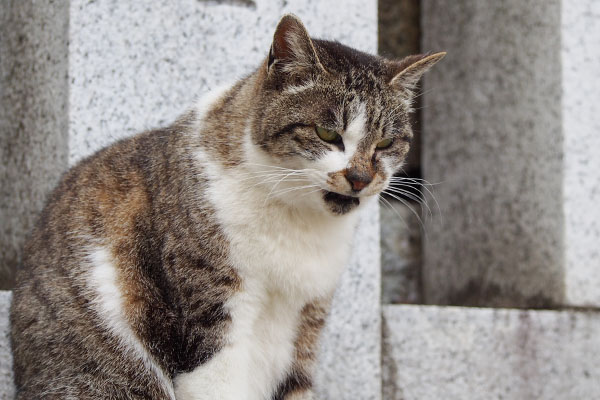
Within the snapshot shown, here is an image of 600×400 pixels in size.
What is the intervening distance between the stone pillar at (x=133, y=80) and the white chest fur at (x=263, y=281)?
2.14 ft

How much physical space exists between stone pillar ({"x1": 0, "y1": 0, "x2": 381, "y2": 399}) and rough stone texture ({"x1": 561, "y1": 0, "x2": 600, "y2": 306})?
92 cm

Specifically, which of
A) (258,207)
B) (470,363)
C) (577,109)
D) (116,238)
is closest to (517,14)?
(577,109)

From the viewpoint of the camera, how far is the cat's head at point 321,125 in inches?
96.6

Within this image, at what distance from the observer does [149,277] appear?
254 centimetres

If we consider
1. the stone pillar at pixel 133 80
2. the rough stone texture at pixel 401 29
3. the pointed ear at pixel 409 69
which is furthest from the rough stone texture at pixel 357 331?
the rough stone texture at pixel 401 29

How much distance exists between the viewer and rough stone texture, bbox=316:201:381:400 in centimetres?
328

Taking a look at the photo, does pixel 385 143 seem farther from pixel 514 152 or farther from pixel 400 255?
pixel 400 255

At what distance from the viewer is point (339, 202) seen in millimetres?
2531

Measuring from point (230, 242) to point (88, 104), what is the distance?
96 cm

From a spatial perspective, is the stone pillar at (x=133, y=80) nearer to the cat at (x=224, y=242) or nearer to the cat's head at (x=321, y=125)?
the cat at (x=224, y=242)

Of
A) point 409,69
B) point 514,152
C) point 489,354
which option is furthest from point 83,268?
point 514,152

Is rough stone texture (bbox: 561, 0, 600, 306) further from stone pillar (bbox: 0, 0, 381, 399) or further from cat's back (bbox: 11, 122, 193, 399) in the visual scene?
cat's back (bbox: 11, 122, 193, 399)

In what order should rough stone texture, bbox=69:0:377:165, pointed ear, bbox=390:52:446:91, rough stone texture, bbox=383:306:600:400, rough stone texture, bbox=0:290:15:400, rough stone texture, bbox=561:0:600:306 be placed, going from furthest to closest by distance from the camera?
rough stone texture, bbox=561:0:600:306, rough stone texture, bbox=383:306:600:400, rough stone texture, bbox=69:0:377:165, rough stone texture, bbox=0:290:15:400, pointed ear, bbox=390:52:446:91

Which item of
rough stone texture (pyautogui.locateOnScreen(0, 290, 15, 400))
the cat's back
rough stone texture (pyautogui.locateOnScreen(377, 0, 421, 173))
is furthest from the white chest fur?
rough stone texture (pyautogui.locateOnScreen(377, 0, 421, 173))
